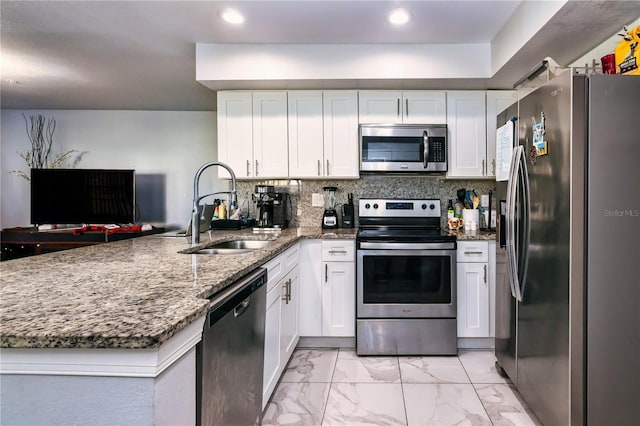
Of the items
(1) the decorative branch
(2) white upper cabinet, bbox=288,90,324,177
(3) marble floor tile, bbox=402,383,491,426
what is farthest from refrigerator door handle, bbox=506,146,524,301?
(1) the decorative branch

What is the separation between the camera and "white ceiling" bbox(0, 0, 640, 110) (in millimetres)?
2137

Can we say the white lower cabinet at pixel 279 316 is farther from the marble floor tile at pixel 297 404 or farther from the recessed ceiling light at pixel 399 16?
the recessed ceiling light at pixel 399 16

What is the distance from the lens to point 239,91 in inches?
121

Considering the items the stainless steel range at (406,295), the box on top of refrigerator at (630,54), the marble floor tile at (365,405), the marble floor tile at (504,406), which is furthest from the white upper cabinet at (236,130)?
the box on top of refrigerator at (630,54)

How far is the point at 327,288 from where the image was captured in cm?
272

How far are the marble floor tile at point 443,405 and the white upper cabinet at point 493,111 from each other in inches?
72.2

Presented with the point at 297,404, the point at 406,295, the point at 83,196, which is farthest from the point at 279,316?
the point at 83,196

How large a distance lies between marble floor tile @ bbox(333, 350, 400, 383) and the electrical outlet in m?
1.39

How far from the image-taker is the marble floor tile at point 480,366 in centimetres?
224

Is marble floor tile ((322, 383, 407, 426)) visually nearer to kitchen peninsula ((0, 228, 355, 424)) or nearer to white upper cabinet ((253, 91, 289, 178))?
kitchen peninsula ((0, 228, 355, 424))

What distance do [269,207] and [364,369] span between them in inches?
62.6

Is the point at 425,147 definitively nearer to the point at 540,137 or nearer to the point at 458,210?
the point at 458,210

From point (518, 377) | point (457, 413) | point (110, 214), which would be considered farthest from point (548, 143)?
point (110, 214)

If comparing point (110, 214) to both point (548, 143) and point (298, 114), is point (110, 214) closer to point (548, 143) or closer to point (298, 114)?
point (298, 114)
